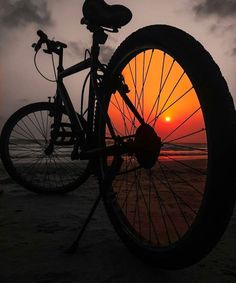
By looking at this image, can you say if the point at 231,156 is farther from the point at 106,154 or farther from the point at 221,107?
the point at 106,154

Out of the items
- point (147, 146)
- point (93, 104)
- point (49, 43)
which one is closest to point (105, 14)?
point (93, 104)

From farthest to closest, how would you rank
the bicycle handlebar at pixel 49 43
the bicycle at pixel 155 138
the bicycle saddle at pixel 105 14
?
the bicycle handlebar at pixel 49 43, the bicycle saddle at pixel 105 14, the bicycle at pixel 155 138

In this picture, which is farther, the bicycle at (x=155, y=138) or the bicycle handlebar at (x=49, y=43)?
the bicycle handlebar at (x=49, y=43)

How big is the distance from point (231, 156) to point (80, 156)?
1.47 m

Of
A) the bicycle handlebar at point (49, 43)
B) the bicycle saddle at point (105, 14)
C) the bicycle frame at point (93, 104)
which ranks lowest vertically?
the bicycle frame at point (93, 104)

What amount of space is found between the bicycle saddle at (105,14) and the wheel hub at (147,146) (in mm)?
884

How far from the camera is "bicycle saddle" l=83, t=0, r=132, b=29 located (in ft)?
7.99

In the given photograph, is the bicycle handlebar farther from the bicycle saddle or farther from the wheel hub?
the wheel hub

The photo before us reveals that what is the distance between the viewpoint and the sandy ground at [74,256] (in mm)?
1654

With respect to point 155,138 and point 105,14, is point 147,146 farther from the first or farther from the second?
point 105,14

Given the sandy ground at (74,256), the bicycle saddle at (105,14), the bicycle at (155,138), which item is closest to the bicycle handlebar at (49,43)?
the bicycle at (155,138)

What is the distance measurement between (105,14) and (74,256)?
1.65 meters

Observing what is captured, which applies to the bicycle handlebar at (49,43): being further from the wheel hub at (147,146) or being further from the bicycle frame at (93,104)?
the wheel hub at (147,146)

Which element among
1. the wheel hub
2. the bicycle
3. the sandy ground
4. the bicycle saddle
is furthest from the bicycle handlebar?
the wheel hub
